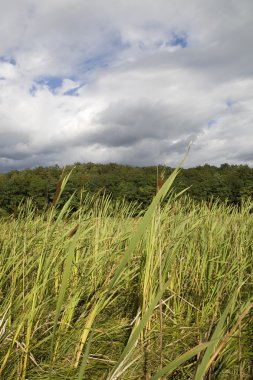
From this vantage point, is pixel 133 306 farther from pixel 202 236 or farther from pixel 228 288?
pixel 202 236

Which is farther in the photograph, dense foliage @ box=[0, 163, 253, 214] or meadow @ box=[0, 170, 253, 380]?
dense foliage @ box=[0, 163, 253, 214]

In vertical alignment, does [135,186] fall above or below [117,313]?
above

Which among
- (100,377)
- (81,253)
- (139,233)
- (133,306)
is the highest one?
(139,233)

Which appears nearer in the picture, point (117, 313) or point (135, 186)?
point (117, 313)

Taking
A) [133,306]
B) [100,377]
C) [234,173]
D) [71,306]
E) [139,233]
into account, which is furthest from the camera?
[234,173]

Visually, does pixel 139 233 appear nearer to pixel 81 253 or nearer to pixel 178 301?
pixel 178 301

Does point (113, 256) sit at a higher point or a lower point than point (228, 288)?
higher

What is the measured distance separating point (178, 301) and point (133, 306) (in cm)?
30

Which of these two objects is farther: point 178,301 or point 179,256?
point 179,256

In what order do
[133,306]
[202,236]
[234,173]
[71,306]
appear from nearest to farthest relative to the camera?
[71,306]
[133,306]
[202,236]
[234,173]

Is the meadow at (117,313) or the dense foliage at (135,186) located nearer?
the meadow at (117,313)

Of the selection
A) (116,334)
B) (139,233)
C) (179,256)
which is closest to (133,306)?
(116,334)

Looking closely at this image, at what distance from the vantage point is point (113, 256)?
2.31 m

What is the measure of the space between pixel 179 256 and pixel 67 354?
3.68 ft
